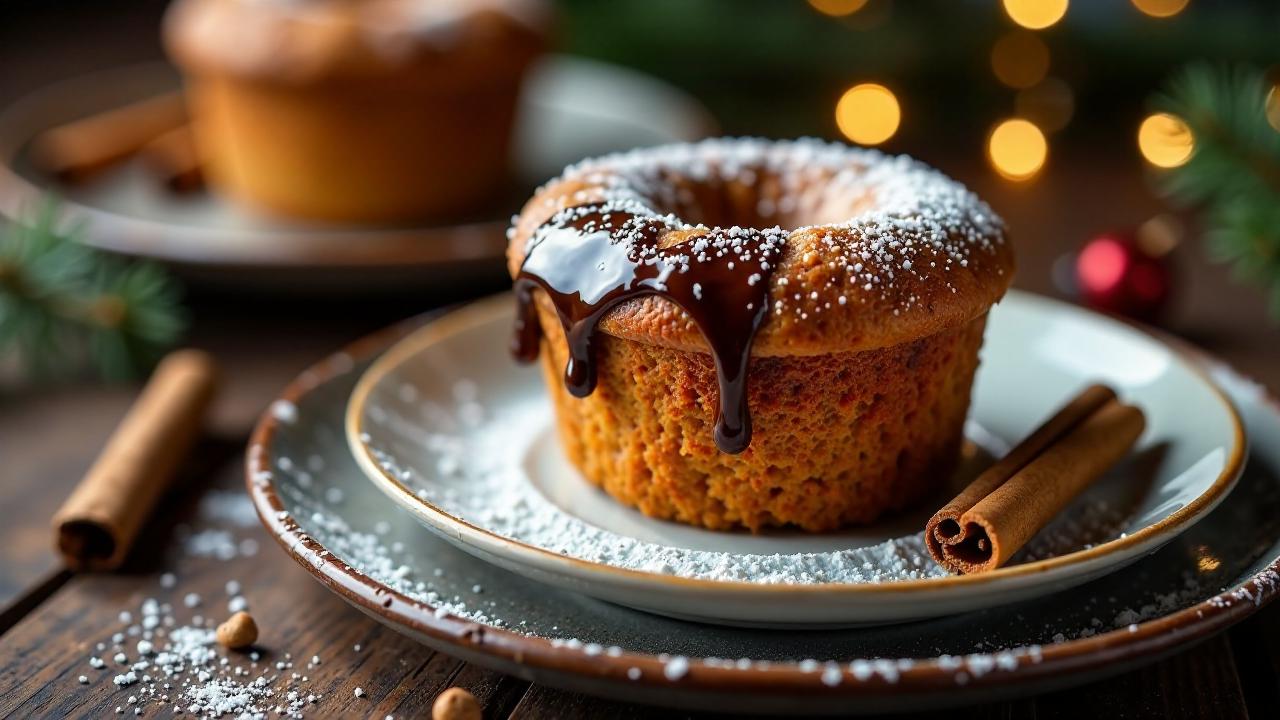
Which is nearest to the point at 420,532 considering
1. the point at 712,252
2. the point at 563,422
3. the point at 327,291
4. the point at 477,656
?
the point at 563,422

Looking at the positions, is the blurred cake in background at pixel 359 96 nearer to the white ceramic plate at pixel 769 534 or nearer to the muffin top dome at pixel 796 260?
the white ceramic plate at pixel 769 534

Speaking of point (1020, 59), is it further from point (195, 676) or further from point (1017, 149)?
point (195, 676)

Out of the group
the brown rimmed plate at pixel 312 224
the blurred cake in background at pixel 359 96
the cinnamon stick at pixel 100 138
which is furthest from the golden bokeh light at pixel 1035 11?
the cinnamon stick at pixel 100 138

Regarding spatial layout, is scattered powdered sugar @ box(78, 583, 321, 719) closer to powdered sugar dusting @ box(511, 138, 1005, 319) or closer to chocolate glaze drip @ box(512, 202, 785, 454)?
chocolate glaze drip @ box(512, 202, 785, 454)

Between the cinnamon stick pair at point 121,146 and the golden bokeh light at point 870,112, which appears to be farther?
the golden bokeh light at point 870,112

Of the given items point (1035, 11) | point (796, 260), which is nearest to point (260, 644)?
→ point (796, 260)

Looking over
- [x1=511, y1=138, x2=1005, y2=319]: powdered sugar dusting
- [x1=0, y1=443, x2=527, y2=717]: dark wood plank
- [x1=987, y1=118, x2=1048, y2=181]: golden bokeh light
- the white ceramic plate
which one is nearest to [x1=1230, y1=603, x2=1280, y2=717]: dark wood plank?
the white ceramic plate

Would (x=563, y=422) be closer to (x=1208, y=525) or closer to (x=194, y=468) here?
(x=194, y=468)
